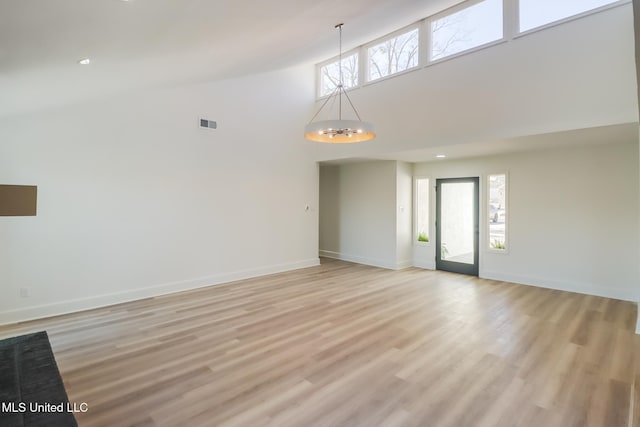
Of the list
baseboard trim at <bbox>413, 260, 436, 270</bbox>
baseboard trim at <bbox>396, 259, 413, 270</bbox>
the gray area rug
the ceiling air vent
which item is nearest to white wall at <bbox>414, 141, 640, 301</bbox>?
baseboard trim at <bbox>413, 260, 436, 270</bbox>

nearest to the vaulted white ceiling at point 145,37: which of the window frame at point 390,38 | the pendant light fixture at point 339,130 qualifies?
the pendant light fixture at point 339,130

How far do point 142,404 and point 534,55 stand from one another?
6236 millimetres

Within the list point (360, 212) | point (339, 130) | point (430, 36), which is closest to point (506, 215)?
point (360, 212)

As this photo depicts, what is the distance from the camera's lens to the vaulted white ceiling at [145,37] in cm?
199

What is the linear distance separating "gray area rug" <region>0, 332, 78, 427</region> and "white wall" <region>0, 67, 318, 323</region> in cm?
307

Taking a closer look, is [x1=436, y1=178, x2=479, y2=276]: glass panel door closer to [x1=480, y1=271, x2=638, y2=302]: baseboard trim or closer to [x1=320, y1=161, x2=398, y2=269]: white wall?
[x1=480, y1=271, x2=638, y2=302]: baseboard trim

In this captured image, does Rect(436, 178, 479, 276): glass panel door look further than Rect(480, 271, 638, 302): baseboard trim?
Yes

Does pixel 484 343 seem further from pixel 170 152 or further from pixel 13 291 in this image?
pixel 13 291

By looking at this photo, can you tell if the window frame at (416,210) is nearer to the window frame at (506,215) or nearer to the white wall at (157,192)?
the window frame at (506,215)

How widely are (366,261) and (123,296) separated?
5244 mm

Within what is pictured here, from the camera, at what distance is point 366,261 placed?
8.02m

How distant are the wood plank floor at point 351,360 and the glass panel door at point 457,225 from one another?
5.43ft

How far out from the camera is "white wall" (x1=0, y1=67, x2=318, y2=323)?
4.20 m

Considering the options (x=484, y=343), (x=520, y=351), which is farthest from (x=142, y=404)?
(x=520, y=351)
